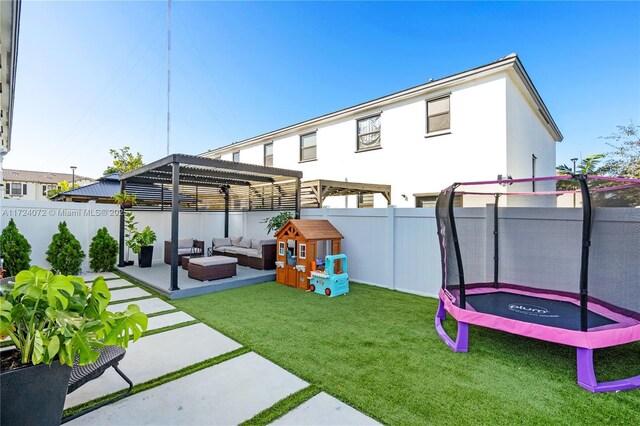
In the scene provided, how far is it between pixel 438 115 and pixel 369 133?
234cm

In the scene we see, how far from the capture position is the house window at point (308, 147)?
1174 cm

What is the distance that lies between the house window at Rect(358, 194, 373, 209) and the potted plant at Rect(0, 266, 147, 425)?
8636 mm

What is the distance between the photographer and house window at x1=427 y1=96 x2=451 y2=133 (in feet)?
26.6

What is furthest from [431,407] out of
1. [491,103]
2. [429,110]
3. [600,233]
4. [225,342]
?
[429,110]

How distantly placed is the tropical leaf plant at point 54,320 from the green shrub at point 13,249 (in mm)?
7163

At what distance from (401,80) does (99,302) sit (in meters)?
10.4

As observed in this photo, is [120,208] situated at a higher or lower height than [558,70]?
lower

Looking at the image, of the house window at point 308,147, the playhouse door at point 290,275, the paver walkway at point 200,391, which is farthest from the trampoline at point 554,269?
the house window at point 308,147

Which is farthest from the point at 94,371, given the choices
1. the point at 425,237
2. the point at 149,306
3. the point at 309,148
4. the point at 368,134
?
the point at 309,148

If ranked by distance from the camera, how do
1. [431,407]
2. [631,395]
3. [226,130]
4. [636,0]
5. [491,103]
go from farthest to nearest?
[226,130] → [491,103] → [636,0] → [631,395] → [431,407]

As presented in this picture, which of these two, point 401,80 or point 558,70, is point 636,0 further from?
point 401,80

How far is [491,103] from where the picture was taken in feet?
23.9

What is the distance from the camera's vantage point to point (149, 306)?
5078 mm

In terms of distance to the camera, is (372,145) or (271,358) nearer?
(271,358)
